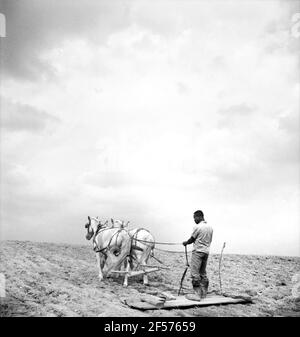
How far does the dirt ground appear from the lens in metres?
10.3

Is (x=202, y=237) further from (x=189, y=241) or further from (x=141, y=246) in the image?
(x=141, y=246)

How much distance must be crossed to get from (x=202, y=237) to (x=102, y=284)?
396 centimetres

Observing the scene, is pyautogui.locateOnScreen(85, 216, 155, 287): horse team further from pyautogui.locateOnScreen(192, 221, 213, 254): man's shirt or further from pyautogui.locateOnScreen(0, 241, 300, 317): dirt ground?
pyautogui.locateOnScreen(192, 221, 213, 254): man's shirt

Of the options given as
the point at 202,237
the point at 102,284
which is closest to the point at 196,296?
the point at 202,237

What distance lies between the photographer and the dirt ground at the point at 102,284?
10.3m

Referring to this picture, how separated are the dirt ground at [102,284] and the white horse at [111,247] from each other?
1.81 ft

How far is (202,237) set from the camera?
1155 centimetres

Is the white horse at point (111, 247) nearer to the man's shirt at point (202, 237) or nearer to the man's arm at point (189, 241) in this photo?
the man's arm at point (189, 241)

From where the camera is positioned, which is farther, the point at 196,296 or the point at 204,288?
the point at 204,288

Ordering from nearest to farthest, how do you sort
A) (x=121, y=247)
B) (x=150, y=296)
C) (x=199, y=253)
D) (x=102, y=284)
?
(x=150, y=296) → (x=199, y=253) → (x=102, y=284) → (x=121, y=247)

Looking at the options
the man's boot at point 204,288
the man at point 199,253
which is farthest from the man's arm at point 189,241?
the man's boot at point 204,288

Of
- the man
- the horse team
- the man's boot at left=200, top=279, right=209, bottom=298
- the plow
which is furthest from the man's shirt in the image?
the horse team

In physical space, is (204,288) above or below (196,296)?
above
